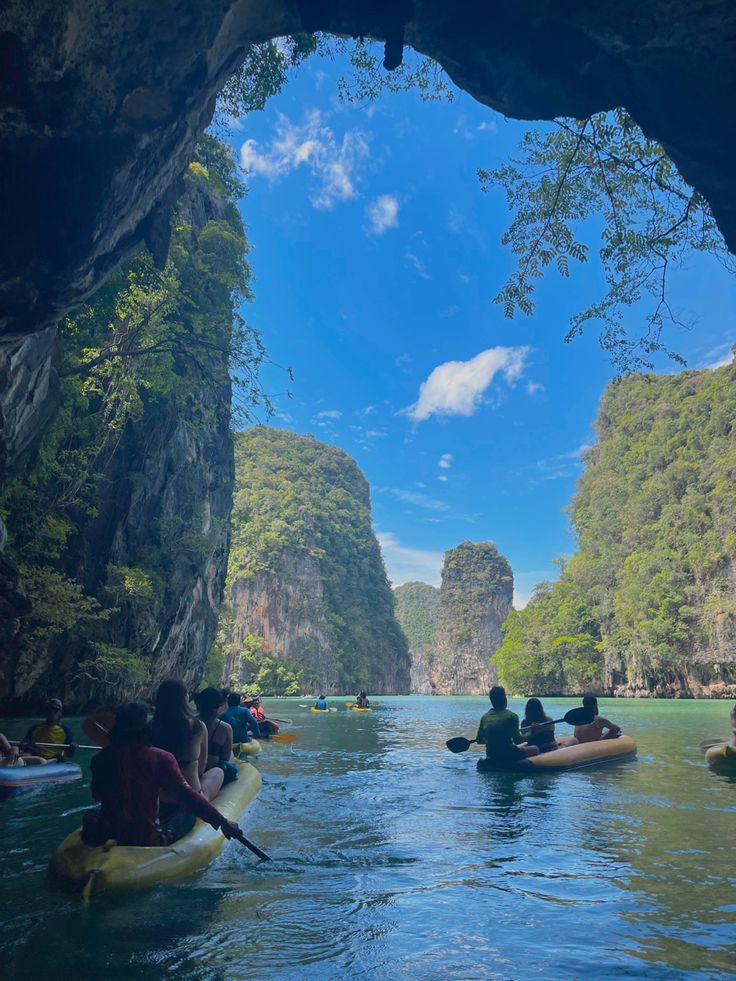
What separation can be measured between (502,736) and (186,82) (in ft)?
27.9

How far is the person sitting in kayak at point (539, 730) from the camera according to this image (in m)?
9.11

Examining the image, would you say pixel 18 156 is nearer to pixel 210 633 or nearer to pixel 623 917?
pixel 623 917

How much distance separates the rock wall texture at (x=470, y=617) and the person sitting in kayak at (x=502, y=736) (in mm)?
95966

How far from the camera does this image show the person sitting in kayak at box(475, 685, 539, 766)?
27.6 ft

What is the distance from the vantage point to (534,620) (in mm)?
59531

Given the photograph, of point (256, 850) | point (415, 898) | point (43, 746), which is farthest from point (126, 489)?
point (415, 898)

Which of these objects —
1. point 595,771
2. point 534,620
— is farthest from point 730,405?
point 595,771

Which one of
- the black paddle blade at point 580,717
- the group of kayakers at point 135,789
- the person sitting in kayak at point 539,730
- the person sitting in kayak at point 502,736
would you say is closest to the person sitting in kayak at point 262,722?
the person sitting in kayak at point 502,736

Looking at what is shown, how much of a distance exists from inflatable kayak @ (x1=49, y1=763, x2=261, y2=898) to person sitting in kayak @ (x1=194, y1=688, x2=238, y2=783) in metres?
1.82

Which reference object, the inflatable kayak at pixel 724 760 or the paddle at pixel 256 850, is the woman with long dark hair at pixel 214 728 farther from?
the inflatable kayak at pixel 724 760

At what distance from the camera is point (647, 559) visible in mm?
46812

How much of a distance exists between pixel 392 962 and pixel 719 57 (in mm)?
6566

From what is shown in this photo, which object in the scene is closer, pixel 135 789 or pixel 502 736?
pixel 135 789

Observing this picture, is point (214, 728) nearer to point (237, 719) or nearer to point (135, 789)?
point (135, 789)
